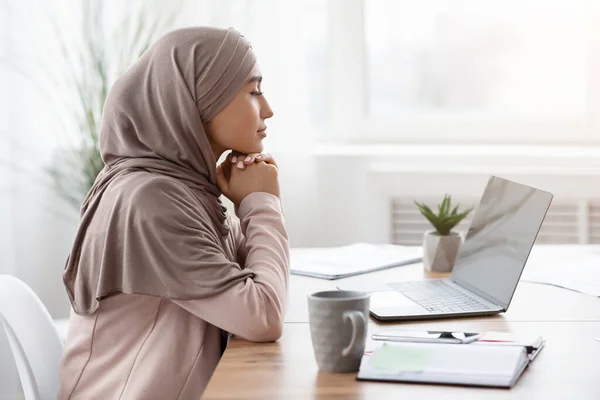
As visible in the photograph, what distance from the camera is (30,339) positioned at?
1.58 metres

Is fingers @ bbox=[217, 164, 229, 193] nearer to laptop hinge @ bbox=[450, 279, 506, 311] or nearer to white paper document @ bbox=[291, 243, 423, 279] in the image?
white paper document @ bbox=[291, 243, 423, 279]

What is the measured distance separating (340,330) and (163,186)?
1.38 feet

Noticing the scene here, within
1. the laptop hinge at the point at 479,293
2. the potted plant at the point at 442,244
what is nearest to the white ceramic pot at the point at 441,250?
the potted plant at the point at 442,244

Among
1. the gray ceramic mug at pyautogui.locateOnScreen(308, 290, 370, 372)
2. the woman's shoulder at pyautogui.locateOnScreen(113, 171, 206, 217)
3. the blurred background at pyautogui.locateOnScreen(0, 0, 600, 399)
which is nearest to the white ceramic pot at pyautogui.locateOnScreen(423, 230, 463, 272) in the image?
the woman's shoulder at pyautogui.locateOnScreen(113, 171, 206, 217)

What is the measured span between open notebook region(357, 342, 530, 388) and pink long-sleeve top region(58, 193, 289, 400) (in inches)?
9.2

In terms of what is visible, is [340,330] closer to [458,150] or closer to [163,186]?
[163,186]

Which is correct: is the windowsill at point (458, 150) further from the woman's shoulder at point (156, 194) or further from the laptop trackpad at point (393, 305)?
the woman's shoulder at point (156, 194)

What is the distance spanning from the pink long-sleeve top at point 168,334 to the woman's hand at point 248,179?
13 centimetres

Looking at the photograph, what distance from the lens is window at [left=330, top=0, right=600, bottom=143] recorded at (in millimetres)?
3211

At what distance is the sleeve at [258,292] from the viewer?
1437 mm

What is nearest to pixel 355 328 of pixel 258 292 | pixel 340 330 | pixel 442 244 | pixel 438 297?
pixel 340 330

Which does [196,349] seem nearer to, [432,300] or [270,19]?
[432,300]

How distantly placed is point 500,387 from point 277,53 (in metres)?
2.12

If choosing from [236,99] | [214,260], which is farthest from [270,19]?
[214,260]
